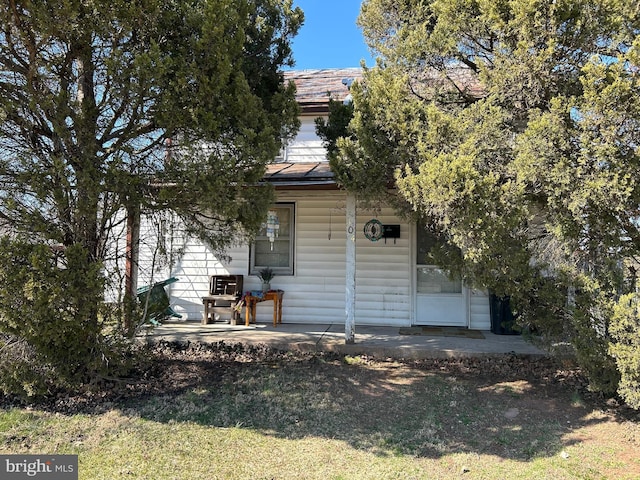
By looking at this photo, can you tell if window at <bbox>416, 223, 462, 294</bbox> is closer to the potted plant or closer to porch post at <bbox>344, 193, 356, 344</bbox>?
porch post at <bbox>344, 193, 356, 344</bbox>

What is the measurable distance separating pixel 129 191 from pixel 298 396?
111 inches

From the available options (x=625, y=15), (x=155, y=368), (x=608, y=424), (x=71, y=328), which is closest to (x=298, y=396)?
(x=155, y=368)

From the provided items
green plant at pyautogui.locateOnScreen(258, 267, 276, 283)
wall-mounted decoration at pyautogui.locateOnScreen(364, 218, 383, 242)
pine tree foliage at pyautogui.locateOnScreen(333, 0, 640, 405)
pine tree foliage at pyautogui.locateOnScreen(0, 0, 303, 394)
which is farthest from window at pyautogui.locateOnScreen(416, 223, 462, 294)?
pine tree foliage at pyautogui.locateOnScreen(0, 0, 303, 394)

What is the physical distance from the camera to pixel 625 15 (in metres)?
3.86

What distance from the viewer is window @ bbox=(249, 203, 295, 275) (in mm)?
8336

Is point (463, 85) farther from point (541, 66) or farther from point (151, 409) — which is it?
point (151, 409)

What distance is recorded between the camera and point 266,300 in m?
7.93

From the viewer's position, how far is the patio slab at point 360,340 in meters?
6.07

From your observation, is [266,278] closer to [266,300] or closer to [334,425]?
[266,300]

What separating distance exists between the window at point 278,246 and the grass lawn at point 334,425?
295 centimetres

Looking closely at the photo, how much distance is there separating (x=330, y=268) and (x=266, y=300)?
1.40 m

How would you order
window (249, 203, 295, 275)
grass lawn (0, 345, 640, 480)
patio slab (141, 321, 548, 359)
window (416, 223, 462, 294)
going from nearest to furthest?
1. grass lawn (0, 345, 640, 480)
2. patio slab (141, 321, 548, 359)
3. window (416, 223, 462, 294)
4. window (249, 203, 295, 275)

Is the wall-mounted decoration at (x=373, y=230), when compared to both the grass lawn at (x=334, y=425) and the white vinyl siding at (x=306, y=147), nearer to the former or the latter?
the white vinyl siding at (x=306, y=147)

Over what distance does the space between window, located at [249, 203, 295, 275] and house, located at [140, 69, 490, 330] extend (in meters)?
0.02
